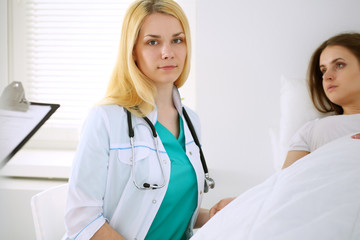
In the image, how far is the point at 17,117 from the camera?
535 millimetres

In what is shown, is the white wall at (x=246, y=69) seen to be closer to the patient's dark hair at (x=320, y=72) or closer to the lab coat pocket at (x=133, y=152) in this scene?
the patient's dark hair at (x=320, y=72)

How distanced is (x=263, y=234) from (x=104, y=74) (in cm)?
188

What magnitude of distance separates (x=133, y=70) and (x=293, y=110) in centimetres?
88

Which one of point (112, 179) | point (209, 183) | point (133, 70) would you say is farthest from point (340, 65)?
point (112, 179)

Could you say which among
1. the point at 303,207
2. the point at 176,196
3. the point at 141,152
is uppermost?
the point at 303,207

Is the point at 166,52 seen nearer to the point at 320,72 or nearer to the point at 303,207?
the point at 303,207

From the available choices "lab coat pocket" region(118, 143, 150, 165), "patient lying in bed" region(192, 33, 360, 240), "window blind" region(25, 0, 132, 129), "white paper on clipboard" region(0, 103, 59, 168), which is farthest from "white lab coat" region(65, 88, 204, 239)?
"window blind" region(25, 0, 132, 129)

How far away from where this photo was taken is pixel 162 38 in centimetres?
110

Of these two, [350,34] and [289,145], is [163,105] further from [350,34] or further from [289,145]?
[350,34]

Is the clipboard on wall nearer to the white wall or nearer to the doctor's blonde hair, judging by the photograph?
the doctor's blonde hair

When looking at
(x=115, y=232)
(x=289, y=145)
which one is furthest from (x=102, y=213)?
(x=289, y=145)

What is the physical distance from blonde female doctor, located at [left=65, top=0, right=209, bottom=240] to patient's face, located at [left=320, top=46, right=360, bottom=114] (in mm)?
714

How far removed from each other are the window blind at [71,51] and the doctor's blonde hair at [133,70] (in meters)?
1.06

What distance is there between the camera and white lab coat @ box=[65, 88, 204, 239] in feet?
3.15
